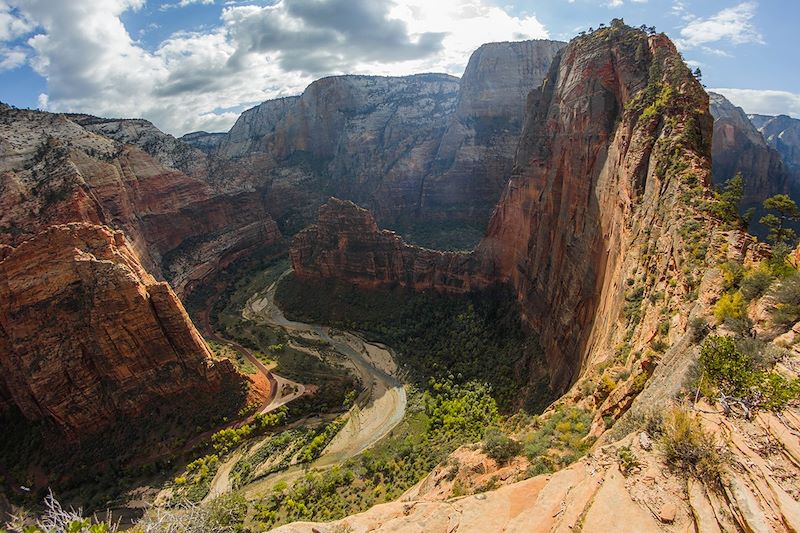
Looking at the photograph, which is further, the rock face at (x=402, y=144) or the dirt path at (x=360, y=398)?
the rock face at (x=402, y=144)

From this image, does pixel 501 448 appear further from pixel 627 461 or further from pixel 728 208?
pixel 728 208

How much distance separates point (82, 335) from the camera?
40281mm

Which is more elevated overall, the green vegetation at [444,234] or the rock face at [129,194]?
the rock face at [129,194]

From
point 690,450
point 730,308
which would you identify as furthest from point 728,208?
point 690,450

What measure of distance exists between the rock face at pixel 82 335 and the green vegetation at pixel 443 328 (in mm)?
25583

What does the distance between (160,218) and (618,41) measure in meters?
80.2

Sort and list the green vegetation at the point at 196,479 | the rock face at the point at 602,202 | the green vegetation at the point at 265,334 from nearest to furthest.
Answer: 1. the rock face at the point at 602,202
2. the green vegetation at the point at 196,479
3. the green vegetation at the point at 265,334

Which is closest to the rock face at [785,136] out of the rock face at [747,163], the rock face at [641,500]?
the rock face at [747,163]

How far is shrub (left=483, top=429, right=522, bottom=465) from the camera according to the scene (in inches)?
761

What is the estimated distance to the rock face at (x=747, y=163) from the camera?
9550cm

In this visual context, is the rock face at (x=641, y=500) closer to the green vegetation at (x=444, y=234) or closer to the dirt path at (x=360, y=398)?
the dirt path at (x=360, y=398)

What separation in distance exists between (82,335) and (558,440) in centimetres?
4143

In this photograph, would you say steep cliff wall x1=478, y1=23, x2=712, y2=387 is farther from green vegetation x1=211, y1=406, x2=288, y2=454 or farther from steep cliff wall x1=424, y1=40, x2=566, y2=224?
steep cliff wall x1=424, y1=40, x2=566, y2=224

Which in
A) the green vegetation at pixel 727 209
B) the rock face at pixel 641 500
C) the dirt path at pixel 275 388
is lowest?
the dirt path at pixel 275 388
